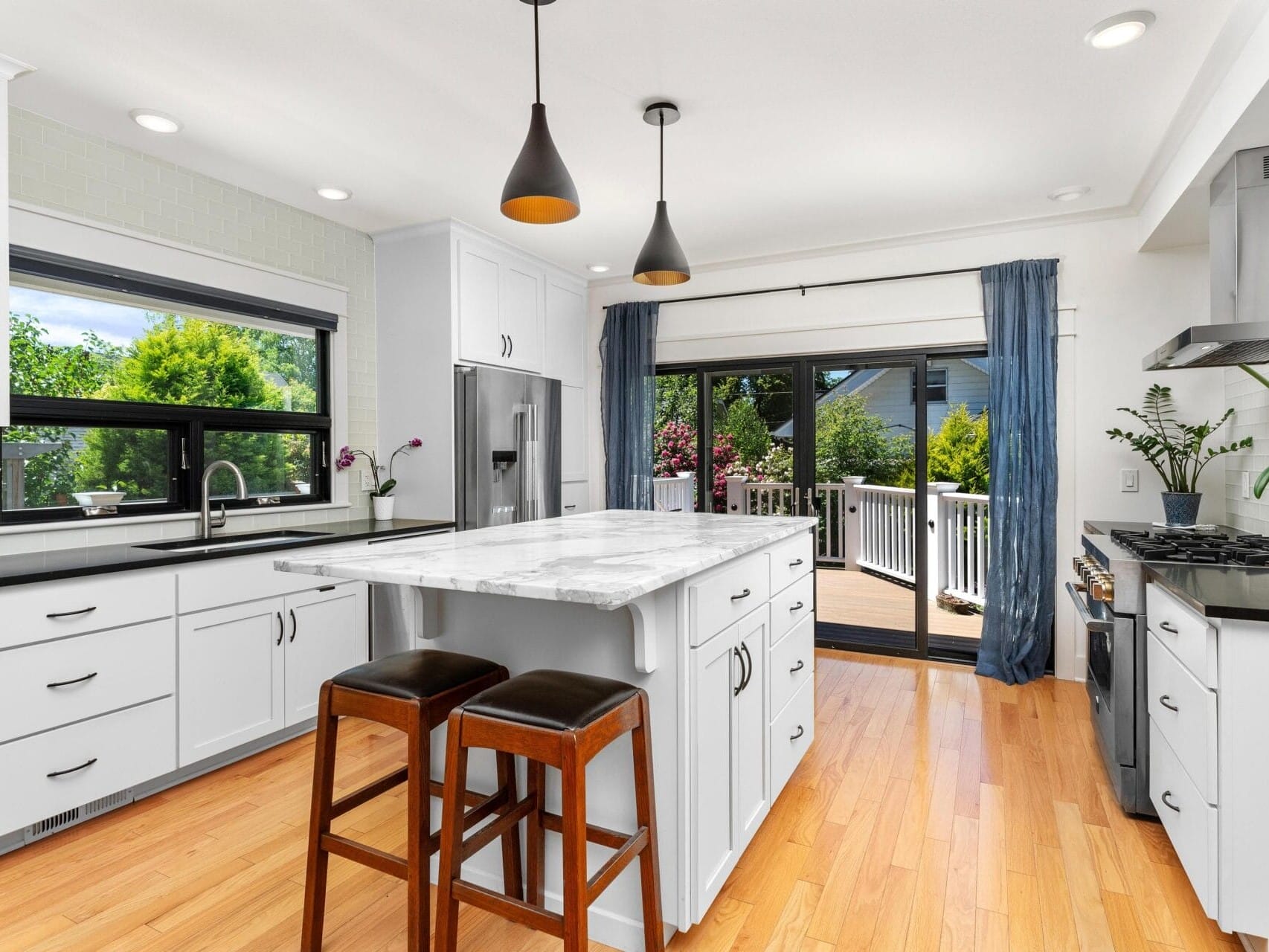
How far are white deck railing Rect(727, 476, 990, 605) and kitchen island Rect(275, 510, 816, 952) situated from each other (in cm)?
246

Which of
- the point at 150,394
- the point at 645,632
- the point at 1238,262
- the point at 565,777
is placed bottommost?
the point at 565,777

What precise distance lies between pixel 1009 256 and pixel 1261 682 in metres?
2.98

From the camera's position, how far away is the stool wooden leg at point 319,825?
1708mm

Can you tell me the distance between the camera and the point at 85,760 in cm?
237

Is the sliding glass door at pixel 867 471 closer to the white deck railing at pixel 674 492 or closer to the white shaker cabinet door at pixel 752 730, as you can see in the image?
the white deck railing at pixel 674 492

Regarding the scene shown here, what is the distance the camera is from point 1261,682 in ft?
5.56

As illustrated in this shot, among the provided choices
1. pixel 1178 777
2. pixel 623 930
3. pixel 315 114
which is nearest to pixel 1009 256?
pixel 1178 777

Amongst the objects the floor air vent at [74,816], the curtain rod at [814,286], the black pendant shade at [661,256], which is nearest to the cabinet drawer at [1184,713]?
the black pendant shade at [661,256]

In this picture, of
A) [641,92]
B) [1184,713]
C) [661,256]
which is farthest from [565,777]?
[641,92]

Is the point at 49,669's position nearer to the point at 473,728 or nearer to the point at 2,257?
the point at 2,257

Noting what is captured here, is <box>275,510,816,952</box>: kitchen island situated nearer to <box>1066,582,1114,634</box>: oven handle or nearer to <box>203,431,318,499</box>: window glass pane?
<box>1066,582,1114,634</box>: oven handle

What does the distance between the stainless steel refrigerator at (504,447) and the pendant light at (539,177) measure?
6.82 ft

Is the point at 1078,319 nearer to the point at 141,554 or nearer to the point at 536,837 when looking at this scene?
the point at 536,837

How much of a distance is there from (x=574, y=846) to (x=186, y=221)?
3.24 m
